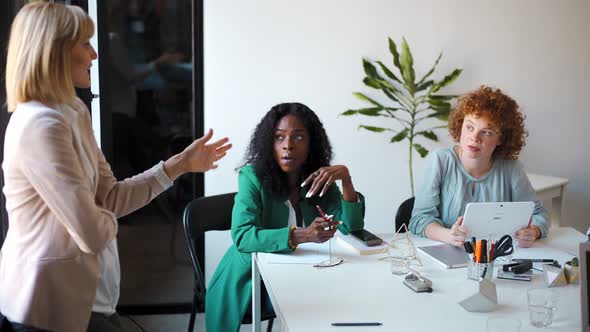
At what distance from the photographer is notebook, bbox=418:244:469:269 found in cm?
209

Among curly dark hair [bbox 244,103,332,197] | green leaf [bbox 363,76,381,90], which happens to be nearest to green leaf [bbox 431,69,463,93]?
green leaf [bbox 363,76,381,90]

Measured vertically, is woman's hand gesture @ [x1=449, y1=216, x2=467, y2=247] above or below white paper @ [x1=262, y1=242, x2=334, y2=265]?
above

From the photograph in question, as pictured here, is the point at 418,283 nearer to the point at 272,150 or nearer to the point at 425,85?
the point at 272,150

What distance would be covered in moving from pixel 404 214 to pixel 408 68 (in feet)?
3.54

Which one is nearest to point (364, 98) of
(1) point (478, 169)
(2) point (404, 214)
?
(2) point (404, 214)

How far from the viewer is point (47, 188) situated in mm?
1354

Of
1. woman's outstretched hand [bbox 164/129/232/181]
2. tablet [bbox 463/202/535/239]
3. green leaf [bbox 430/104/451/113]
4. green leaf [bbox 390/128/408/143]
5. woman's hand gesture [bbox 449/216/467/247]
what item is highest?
green leaf [bbox 430/104/451/113]

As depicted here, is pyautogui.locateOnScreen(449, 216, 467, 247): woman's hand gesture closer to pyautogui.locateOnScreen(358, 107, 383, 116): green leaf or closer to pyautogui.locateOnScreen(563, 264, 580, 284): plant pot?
pyautogui.locateOnScreen(563, 264, 580, 284): plant pot

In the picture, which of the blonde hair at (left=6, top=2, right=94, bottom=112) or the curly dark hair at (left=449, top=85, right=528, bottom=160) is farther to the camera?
the curly dark hair at (left=449, top=85, right=528, bottom=160)

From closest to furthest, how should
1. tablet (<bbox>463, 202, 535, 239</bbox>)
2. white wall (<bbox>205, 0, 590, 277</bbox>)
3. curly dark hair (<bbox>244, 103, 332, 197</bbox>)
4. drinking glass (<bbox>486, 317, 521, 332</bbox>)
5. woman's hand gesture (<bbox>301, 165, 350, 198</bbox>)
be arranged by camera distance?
drinking glass (<bbox>486, 317, 521, 332</bbox>) < tablet (<bbox>463, 202, 535, 239</bbox>) < woman's hand gesture (<bbox>301, 165, 350, 198</bbox>) < curly dark hair (<bbox>244, 103, 332, 197</bbox>) < white wall (<bbox>205, 0, 590, 277</bbox>)

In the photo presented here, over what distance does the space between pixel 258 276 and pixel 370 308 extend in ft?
2.06

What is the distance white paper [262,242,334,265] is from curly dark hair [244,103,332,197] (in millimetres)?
288

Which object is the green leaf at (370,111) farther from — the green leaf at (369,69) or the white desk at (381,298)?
the white desk at (381,298)

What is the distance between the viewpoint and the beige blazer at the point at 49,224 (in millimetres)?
1353
